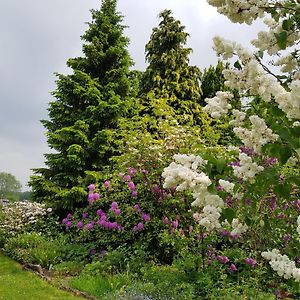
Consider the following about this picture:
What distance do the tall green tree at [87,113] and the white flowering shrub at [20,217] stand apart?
19.8 inches

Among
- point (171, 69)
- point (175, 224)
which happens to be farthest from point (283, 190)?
point (171, 69)

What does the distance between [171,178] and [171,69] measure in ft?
47.0

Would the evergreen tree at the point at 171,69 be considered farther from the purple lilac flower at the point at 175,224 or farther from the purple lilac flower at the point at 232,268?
the purple lilac flower at the point at 232,268

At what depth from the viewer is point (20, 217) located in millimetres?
11203

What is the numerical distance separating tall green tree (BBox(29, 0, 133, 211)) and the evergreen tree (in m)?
2.10

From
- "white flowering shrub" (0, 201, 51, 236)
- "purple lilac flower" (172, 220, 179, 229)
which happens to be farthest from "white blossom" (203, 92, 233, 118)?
"white flowering shrub" (0, 201, 51, 236)

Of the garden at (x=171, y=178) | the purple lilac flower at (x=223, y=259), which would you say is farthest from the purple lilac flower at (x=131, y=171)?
the purple lilac flower at (x=223, y=259)

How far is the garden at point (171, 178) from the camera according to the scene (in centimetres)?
197

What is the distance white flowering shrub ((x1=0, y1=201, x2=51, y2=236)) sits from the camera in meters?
10.6

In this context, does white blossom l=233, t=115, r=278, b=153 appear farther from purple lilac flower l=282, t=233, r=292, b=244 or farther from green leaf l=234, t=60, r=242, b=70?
purple lilac flower l=282, t=233, r=292, b=244

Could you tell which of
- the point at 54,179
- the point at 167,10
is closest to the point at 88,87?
the point at 54,179

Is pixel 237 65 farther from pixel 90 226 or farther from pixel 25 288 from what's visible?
pixel 90 226

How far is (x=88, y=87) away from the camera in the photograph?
12.7 metres

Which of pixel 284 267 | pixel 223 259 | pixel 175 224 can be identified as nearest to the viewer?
pixel 284 267
